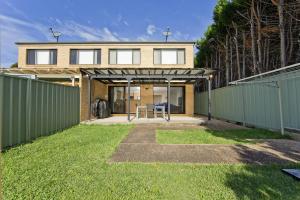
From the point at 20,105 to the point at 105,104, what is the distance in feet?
34.5

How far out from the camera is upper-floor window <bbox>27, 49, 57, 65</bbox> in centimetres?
2066

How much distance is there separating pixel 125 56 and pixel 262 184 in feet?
57.8

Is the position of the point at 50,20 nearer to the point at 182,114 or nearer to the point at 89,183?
the point at 182,114

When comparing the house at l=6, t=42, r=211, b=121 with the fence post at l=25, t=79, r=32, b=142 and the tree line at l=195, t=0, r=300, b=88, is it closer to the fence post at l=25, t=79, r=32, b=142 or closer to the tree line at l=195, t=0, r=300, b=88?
the tree line at l=195, t=0, r=300, b=88

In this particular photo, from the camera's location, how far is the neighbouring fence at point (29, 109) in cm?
608

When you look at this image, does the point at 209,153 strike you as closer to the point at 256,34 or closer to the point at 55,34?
the point at 256,34

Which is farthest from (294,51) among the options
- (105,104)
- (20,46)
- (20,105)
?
(20,46)

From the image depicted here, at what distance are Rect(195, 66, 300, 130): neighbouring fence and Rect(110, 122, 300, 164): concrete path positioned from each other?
1.51m

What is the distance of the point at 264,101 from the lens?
9.85 m

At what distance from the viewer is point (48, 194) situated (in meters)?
3.39

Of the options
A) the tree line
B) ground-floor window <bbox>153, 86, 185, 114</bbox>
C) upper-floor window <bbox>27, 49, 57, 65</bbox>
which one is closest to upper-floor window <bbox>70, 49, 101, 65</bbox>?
upper-floor window <bbox>27, 49, 57, 65</bbox>

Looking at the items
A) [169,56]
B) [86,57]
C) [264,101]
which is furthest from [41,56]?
[264,101]

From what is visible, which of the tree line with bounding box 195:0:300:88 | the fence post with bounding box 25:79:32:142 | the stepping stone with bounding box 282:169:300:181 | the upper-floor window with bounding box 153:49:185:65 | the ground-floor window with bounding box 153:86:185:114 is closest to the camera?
the stepping stone with bounding box 282:169:300:181

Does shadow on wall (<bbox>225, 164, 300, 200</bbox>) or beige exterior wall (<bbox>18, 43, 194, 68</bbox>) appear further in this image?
beige exterior wall (<bbox>18, 43, 194, 68</bbox>)
